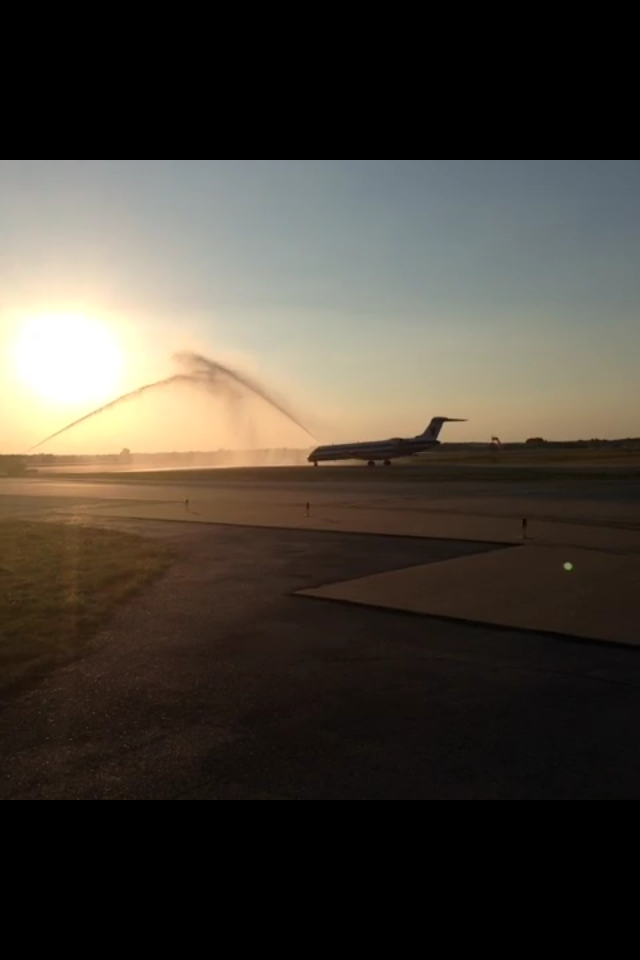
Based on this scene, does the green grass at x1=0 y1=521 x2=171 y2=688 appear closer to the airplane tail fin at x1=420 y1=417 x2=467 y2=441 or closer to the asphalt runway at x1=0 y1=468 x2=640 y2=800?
the asphalt runway at x1=0 y1=468 x2=640 y2=800

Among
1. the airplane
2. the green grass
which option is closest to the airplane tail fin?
the airplane

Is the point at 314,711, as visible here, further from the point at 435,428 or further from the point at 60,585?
the point at 435,428

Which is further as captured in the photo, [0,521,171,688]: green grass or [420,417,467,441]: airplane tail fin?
[420,417,467,441]: airplane tail fin

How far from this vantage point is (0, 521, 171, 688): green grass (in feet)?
35.6

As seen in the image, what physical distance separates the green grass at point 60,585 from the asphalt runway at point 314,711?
0.57m

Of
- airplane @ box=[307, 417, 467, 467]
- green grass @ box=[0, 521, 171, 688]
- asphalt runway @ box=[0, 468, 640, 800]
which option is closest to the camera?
asphalt runway @ box=[0, 468, 640, 800]

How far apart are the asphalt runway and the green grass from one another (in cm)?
57

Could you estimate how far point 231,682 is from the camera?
898 centimetres

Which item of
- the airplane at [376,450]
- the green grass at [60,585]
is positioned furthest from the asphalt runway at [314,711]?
the airplane at [376,450]

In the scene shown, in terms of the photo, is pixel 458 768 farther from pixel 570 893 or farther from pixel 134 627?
pixel 134 627

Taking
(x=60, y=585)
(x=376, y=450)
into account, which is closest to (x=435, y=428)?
(x=376, y=450)

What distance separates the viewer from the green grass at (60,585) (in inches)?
427

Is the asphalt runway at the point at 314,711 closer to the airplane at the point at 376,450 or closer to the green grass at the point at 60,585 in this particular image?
the green grass at the point at 60,585

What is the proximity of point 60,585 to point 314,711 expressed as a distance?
974 centimetres
